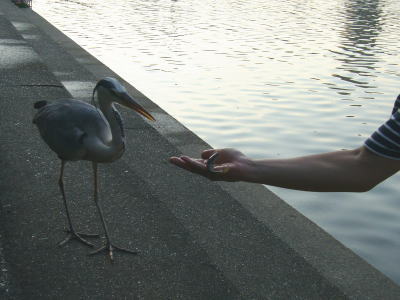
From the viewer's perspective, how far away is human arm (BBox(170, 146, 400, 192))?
194 centimetres

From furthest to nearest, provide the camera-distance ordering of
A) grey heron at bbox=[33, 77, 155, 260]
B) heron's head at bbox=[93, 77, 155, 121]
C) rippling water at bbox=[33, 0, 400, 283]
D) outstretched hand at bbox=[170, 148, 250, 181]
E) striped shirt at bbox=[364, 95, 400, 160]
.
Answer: rippling water at bbox=[33, 0, 400, 283] → grey heron at bbox=[33, 77, 155, 260] → heron's head at bbox=[93, 77, 155, 121] → outstretched hand at bbox=[170, 148, 250, 181] → striped shirt at bbox=[364, 95, 400, 160]

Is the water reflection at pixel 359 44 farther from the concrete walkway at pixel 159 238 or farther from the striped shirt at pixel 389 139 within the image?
the striped shirt at pixel 389 139

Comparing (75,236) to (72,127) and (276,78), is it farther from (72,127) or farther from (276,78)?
(276,78)

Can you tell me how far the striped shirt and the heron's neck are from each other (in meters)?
2.57

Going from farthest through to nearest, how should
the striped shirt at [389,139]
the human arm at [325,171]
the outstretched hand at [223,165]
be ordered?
the outstretched hand at [223,165]
the human arm at [325,171]
the striped shirt at [389,139]

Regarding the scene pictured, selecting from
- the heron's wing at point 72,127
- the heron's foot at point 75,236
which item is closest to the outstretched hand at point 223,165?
the heron's wing at point 72,127

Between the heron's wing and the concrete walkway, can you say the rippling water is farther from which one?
the heron's wing

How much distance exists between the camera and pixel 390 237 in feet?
19.9

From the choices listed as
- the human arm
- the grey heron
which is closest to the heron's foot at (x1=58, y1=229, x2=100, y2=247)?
the grey heron

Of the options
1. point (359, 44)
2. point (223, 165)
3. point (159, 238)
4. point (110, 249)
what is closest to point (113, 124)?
point (110, 249)

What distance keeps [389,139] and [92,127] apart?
2889mm

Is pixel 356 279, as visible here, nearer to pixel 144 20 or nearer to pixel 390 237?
pixel 390 237

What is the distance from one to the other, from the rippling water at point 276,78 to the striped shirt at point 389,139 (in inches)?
151

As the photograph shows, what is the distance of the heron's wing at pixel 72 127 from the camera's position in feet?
14.3
